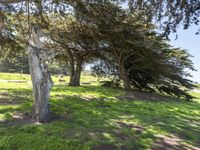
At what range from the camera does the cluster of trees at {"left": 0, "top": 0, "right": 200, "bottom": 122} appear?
779 cm

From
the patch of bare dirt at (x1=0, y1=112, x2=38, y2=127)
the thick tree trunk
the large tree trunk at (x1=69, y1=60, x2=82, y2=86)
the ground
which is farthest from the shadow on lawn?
the large tree trunk at (x1=69, y1=60, x2=82, y2=86)

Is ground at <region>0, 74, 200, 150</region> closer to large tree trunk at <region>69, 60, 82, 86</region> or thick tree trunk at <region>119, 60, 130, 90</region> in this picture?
thick tree trunk at <region>119, 60, 130, 90</region>

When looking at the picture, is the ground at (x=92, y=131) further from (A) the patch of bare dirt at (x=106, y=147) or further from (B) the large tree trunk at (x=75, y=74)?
(B) the large tree trunk at (x=75, y=74)

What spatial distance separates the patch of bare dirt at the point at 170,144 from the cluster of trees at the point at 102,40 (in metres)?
2.79

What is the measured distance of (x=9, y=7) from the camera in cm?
1259

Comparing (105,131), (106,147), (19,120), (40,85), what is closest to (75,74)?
(40,85)

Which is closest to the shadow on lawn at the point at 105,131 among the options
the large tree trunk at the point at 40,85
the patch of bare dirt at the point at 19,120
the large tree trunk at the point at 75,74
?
the patch of bare dirt at the point at 19,120

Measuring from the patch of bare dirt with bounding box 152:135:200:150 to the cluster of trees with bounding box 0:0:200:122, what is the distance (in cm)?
279

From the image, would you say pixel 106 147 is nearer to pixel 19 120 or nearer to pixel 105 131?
pixel 105 131

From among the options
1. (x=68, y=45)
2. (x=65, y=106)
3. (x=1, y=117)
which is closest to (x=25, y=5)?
(x=65, y=106)

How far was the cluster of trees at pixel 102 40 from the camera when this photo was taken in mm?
7793

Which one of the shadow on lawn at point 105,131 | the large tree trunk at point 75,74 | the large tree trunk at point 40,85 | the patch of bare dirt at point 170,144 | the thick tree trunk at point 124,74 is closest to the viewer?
the shadow on lawn at point 105,131

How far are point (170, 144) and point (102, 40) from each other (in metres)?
13.5

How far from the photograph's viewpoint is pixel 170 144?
6.69 metres
